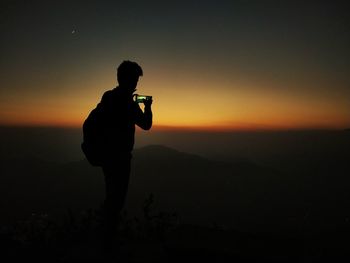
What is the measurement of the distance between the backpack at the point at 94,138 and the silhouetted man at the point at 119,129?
2.0 inches

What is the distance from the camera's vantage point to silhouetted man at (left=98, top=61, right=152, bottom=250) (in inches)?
158

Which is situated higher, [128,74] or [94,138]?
[128,74]

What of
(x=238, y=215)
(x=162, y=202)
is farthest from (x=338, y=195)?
(x=162, y=202)

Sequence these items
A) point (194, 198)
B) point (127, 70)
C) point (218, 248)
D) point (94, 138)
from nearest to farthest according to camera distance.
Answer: point (218, 248)
point (94, 138)
point (127, 70)
point (194, 198)

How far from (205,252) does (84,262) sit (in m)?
1.51

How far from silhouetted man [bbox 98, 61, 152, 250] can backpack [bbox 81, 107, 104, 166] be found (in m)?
0.05

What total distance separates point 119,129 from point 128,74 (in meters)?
0.74

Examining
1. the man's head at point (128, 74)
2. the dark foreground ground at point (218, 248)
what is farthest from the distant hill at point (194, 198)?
the man's head at point (128, 74)

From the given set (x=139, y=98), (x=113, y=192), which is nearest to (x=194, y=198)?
(x=113, y=192)

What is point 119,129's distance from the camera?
403cm

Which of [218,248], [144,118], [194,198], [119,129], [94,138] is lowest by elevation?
[194,198]

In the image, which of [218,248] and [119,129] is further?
[119,129]

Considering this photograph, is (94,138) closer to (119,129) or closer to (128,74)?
(119,129)

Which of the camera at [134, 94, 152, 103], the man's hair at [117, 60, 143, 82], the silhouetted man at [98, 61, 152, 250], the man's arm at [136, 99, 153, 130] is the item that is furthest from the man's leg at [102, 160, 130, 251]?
the man's hair at [117, 60, 143, 82]
